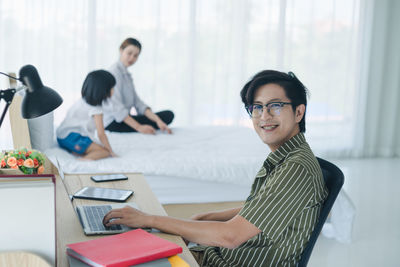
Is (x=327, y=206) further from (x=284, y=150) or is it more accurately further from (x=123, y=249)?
(x=123, y=249)

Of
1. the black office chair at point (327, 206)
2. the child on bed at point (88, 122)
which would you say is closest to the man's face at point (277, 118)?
the black office chair at point (327, 206)

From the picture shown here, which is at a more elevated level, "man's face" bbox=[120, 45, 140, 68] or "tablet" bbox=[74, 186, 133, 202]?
"man's face" bbox=[120, 45, 140, 68]

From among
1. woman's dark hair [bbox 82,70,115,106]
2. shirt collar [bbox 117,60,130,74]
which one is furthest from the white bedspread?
shirt collar [bbox 117,60,130,74]

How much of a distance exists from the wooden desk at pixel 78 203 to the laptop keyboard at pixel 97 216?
36 mm

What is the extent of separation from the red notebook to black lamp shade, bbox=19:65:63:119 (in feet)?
1.32

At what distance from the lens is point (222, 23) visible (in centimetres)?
500

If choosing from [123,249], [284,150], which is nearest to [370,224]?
[284,150]

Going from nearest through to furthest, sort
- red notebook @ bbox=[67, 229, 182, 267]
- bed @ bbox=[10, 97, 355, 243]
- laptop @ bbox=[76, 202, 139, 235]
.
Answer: red notebook @ bbox=[67, 229, 182, 267]
laptop @ bbox=[76, 202, 139, 235]
bed @ bbox=[10, 97, 355, 243]

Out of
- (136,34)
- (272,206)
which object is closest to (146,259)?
(272,206)

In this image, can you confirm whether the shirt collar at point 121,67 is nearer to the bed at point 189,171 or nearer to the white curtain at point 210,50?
the white curtain at point 210,50

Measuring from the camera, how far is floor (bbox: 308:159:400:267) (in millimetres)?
2867

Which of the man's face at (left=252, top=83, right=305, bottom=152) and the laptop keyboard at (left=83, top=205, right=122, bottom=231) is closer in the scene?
the laptop keyboard at (left=83, top=205, right=122, bottom=231)

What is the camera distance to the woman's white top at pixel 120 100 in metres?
3.87

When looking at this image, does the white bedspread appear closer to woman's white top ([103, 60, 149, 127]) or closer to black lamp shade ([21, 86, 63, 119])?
woman's white top ([103, 60, 149, 127])
